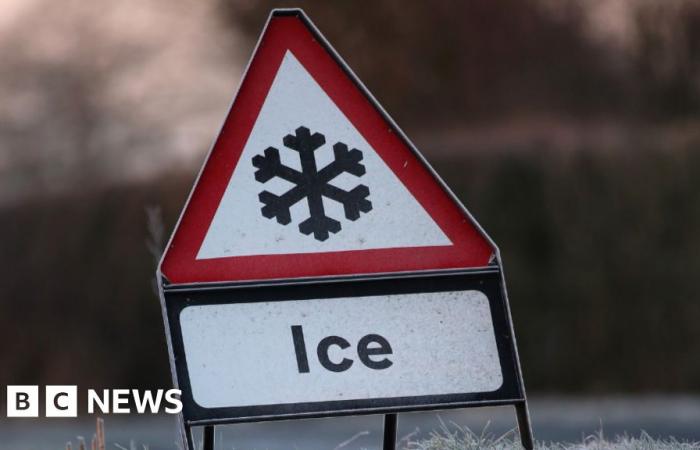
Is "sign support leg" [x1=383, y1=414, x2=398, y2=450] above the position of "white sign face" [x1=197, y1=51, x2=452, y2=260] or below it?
below

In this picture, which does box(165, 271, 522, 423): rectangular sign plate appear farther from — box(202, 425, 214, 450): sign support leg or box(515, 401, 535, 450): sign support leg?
box(202, 425, 214, 450): sign support leg

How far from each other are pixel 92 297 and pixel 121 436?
2806 mm

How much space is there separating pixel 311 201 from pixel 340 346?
0.38 meters

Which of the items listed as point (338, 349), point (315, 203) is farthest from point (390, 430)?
point (315, 203)

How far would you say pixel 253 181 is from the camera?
12.6 ft

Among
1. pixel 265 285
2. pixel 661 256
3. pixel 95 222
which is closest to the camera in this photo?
pixel 265 285

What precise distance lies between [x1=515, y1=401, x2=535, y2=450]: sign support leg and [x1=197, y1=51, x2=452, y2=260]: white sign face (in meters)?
0.45

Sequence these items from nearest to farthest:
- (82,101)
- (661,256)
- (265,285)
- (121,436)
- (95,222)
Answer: (265,285)
(121,436)
(661,256)
(95,222)
(82,101)

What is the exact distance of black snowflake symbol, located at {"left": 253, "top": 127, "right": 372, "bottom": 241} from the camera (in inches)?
151

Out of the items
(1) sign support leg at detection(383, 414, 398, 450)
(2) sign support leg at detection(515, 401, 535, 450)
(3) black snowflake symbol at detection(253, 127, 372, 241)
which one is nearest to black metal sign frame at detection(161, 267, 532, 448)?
(2) sign support leg at detection(515, 401, 535, 450)

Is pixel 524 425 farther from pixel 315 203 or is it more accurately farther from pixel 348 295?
pixel 315 203

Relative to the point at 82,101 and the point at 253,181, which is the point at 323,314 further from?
the point at 82,101

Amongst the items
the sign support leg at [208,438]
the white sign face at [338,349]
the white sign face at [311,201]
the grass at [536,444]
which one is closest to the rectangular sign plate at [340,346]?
the white sign face at [338,349]

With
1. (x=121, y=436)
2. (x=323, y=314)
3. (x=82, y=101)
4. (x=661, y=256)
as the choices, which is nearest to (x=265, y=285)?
(x=323, y=314)
